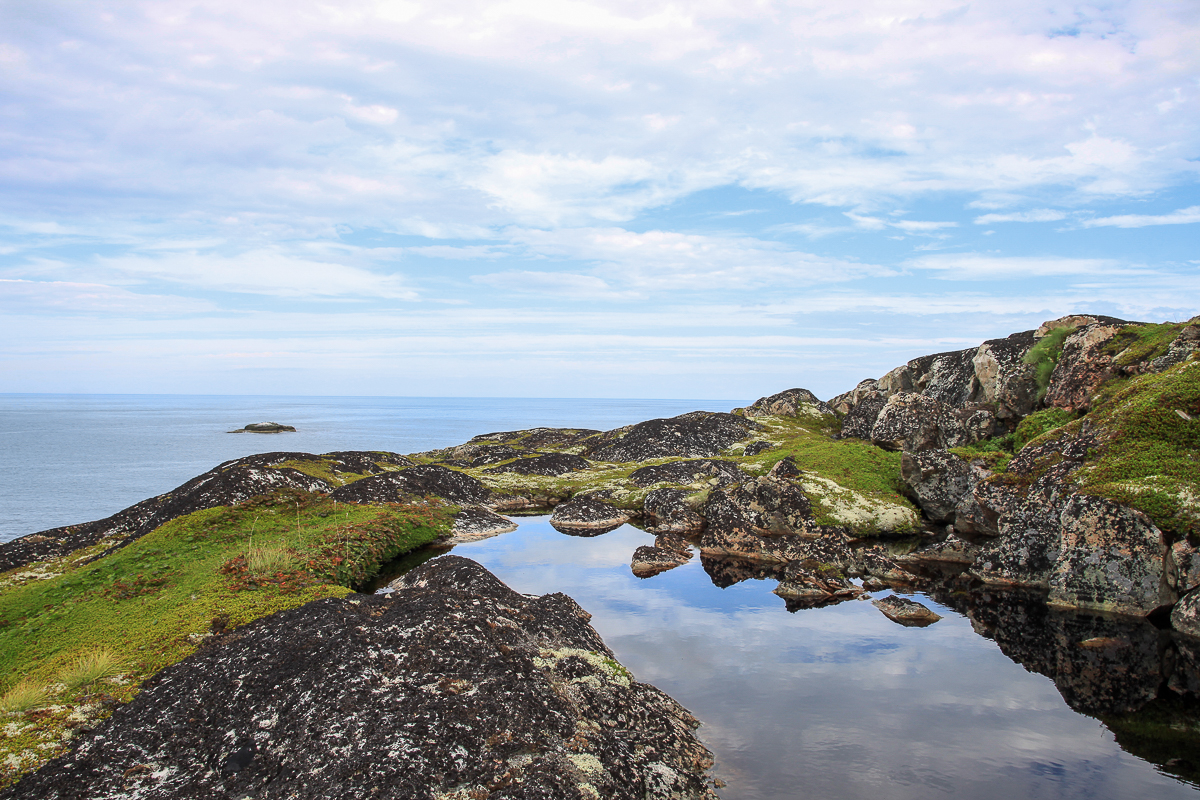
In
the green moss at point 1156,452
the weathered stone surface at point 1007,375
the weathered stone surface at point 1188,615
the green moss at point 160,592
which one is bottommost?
the weathered stone surface at point 1188,615

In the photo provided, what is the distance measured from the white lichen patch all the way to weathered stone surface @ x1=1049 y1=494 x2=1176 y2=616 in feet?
36.4

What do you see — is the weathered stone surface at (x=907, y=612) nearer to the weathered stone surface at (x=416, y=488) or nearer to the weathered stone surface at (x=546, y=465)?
the weathered stone surface at (x=416, y=488)

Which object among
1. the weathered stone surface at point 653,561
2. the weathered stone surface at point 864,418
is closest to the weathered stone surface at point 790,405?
the weathered stone surface at point 864,418

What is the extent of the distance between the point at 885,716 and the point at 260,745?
1415cm

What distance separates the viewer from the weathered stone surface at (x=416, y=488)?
36.7m

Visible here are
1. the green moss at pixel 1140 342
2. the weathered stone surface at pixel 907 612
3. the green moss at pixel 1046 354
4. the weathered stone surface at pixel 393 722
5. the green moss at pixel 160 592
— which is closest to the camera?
the weathered stone surface at pixel 393 722

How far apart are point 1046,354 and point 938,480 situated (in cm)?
1562

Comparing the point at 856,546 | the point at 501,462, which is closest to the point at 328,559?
the point at 856,546

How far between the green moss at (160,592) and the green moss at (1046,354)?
4122 cm

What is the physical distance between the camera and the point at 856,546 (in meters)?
33.0

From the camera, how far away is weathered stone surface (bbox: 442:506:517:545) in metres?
35.2

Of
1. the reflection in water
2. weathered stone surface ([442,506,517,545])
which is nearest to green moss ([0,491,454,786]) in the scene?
weathered stone surface ([442,506,517,545])

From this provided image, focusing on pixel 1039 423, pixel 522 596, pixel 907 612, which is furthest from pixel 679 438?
pixel 522 596

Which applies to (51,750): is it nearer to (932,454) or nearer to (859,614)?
(859,614)
